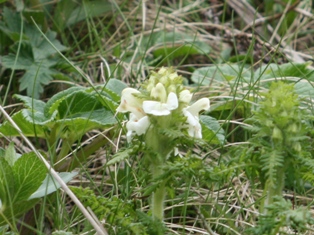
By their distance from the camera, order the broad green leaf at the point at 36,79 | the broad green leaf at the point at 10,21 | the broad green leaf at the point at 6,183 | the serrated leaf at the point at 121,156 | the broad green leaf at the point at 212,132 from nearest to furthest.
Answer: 1. the serrated leaf at the point at 121,156
2. the broad green leaf at the point at 6,183
3. the broad green leaf at the point at 212,132
4. the broad green leaf at the point at 36,79
5. the broad green leaf at the point at 10,21

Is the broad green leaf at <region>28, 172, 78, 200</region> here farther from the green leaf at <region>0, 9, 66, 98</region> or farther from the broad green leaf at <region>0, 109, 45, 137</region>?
the green leaf at <region>0, 9, 66, 98</region>

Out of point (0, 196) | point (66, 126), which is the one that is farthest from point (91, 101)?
point (0, 196)

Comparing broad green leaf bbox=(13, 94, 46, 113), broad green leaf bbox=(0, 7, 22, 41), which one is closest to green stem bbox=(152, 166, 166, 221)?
broad green leaf bbox=(13, 94, 46, 113)

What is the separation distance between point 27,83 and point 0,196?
0.95 meters

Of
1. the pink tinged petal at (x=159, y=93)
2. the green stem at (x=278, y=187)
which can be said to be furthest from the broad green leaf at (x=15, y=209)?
the green stem at (x=278, y=187)

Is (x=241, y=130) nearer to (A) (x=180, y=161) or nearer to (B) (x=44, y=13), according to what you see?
(A) (x=180, y=161)

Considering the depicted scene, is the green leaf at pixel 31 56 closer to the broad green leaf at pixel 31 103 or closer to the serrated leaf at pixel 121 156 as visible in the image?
the broad green leaf at pixel 31 103

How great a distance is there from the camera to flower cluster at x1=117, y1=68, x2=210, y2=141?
1.31 m

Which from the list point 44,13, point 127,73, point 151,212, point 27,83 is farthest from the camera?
point 44,13

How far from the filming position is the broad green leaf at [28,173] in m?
1.50

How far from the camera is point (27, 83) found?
2428 mm

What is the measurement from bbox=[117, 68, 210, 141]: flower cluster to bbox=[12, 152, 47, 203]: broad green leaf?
10.6 inches

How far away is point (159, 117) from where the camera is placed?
133 cm

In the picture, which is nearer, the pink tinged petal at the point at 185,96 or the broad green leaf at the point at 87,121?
the pink tinged petal at the point at 185,96
